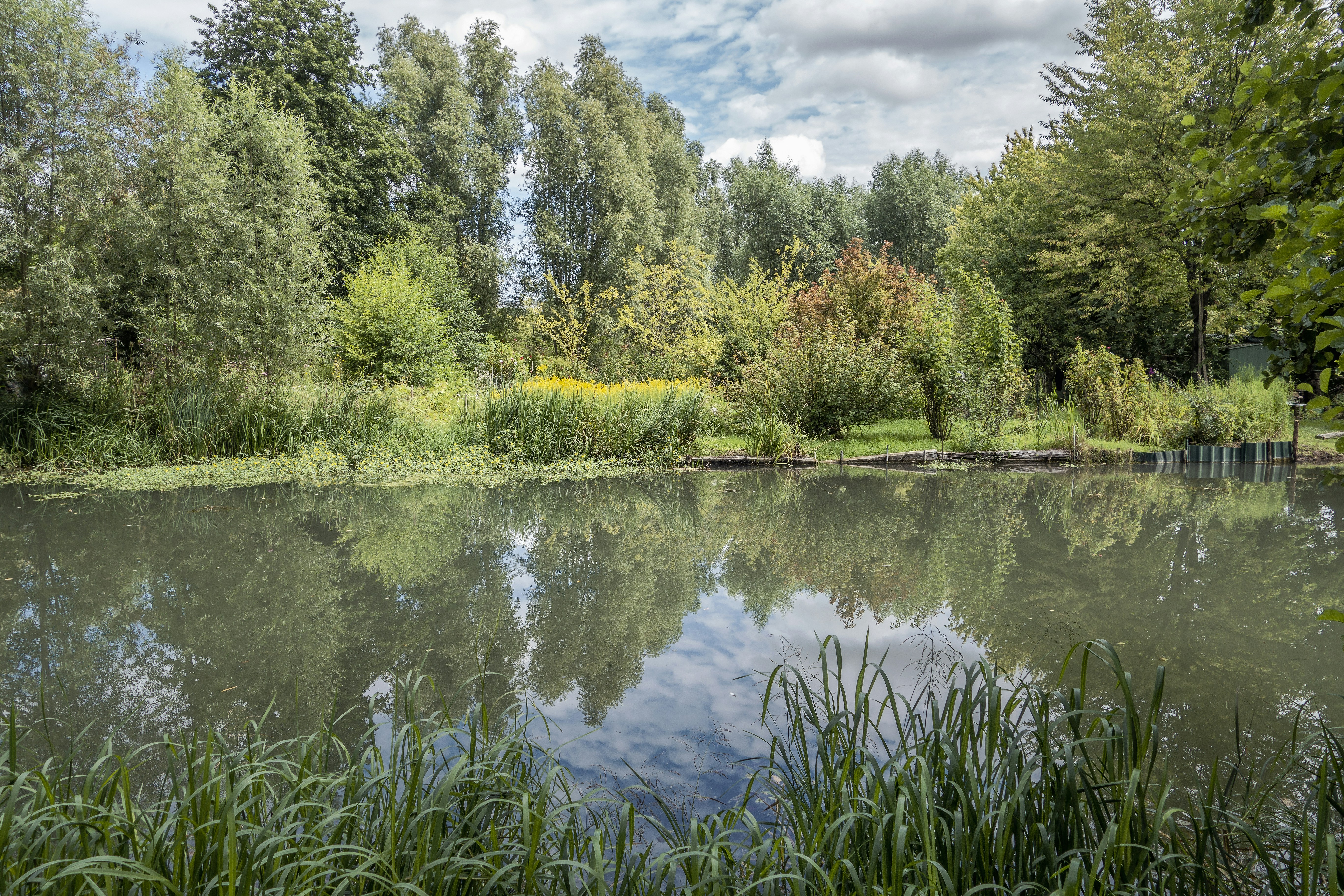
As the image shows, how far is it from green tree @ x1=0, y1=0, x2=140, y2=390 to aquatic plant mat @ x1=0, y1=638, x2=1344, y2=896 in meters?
9.93

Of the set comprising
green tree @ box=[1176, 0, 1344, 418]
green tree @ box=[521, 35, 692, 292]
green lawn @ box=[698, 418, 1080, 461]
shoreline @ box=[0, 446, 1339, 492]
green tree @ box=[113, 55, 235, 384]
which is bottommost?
shoreline @ box=[0, 446, 1339, 492]

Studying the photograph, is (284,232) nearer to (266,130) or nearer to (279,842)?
(266,130)

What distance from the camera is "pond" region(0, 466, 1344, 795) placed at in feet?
10.2

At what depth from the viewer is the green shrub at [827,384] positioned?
11461 mm

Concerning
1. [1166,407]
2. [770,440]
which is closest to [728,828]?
[770,440]

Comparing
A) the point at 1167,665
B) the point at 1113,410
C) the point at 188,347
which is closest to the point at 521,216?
the point at 188,347

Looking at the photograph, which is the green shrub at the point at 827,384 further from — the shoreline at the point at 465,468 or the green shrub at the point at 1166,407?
the green shrub at the point at 1166,407

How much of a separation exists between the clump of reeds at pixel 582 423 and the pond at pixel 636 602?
2991mm

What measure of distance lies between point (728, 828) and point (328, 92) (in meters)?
23.7

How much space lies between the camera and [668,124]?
104 feet

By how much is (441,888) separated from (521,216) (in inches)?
1091

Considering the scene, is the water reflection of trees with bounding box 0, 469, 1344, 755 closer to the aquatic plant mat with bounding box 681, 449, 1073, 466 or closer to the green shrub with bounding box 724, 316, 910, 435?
the aquatic plant mat with bounding box 681, 449, 1073, 466

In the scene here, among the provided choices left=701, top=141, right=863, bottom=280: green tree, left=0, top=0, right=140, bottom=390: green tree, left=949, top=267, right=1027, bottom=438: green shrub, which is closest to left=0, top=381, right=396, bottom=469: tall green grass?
left=0, top=0, right=140, bottom=390: green tree

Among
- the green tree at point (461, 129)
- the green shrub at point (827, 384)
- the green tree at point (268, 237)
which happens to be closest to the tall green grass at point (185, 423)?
the green tree at point (268, 237)
